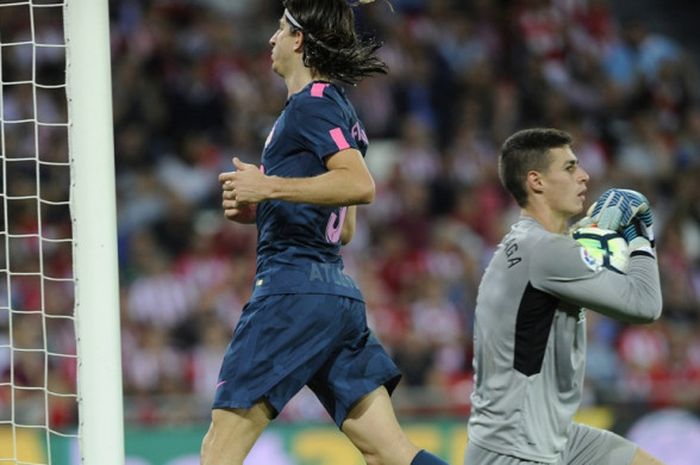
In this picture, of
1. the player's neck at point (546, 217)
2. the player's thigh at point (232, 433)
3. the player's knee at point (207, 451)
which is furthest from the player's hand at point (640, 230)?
the player's knee at point (207, 451)

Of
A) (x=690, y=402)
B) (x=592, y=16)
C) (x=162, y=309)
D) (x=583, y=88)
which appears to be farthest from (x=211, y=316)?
(x=592, y=16)

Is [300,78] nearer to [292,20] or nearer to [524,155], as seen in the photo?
[292,20]

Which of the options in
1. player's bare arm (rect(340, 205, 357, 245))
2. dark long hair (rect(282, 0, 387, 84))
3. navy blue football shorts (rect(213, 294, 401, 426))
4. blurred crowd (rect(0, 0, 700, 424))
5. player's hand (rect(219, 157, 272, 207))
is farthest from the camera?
blurred crowd (rect(0, 0, 700, 424))

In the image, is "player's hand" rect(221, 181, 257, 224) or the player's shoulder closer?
"player's hand" rect(221, 181, 257, 224)

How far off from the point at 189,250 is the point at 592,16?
5.09 meters

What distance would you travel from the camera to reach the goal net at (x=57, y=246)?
3896 mm

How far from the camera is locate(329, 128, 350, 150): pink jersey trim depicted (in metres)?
3.89

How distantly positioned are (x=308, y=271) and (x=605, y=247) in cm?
105

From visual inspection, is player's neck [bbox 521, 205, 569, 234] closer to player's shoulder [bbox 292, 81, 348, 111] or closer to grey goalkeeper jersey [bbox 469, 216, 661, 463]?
grey goalkeeper jersey [bbox 469, 216, 661, 463]

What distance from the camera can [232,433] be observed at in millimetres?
3865

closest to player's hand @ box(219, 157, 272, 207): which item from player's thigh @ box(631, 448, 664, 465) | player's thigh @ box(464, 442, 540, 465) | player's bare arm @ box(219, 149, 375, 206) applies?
player's bare arm @ box(219, 149, 375, 206)

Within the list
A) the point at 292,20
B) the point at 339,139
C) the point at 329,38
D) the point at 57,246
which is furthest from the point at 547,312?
the point at 57,246

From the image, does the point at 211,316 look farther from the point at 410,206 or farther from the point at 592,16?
the point at 592,16

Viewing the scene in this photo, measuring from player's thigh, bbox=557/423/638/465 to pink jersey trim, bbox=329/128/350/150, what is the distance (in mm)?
1330
